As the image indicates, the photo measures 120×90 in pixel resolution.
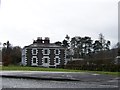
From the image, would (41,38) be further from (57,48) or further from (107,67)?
(107,67)

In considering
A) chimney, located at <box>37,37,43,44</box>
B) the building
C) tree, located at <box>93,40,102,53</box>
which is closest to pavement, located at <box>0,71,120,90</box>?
the building

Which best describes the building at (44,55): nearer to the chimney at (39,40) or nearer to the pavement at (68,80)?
the chimney at (39,40)

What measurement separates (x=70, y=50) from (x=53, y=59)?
147ft

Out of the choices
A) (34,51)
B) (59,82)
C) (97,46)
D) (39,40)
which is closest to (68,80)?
(59,82)

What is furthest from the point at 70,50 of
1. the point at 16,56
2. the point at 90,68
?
the point at 90,68

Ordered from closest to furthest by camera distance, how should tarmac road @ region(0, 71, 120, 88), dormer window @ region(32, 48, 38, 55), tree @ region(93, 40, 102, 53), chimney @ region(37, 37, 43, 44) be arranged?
tarmac road @ region(0, 71, 120, 88)
dormer window @ region(32, 48, 38, 55)
chimney @ region(37, 37, 43, 44)
tree @ region(93, 40, 102, 53)

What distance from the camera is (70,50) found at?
115 m

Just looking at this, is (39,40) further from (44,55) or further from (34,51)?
(44,55)

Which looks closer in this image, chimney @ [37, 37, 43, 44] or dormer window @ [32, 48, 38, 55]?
dormer window @ [32, 48, 38, 55]

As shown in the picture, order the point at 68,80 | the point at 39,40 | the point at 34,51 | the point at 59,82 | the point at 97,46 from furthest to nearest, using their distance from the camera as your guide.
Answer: the point at 97,46 → the point at 39,40 → the point at 34,51 → the point at 68,80 → the point at 59,82

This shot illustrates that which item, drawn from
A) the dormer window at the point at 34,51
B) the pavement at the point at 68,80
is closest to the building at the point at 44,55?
Answer: the dormer window at the point at 34,51

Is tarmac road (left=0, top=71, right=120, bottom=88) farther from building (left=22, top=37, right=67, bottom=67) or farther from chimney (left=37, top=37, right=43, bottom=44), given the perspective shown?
chimney (left=37, top=37, right=43, bottom=44)

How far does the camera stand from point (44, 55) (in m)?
71.2

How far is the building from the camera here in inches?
2763
